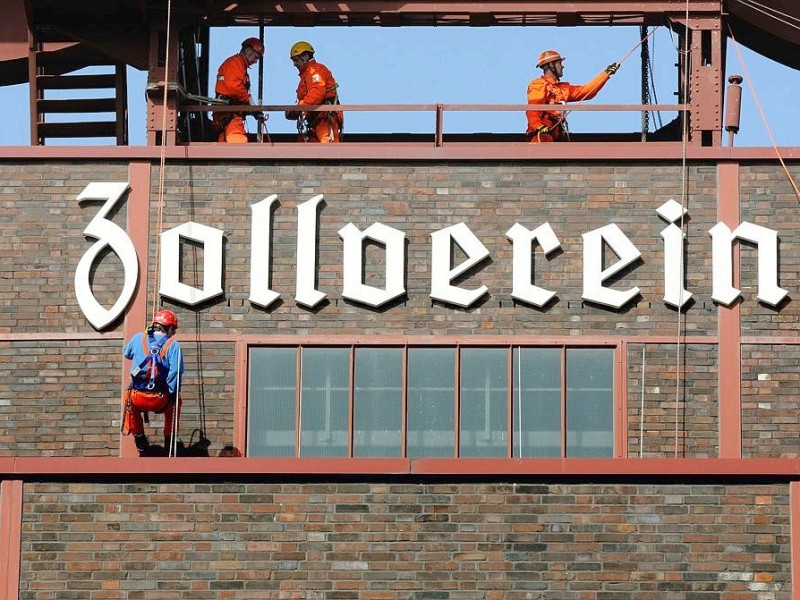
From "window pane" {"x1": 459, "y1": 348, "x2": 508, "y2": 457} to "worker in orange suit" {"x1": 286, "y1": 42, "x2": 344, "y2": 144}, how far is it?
388 cm

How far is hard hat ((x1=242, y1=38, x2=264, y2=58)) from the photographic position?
2794 centimetres

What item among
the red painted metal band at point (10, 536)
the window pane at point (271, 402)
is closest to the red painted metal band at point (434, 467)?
the red painted metal band at point (10, 536)

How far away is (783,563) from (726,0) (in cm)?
778

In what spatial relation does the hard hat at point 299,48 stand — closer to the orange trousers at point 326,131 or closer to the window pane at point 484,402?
the orange trousers at point 326,131

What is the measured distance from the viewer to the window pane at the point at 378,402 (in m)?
24.8

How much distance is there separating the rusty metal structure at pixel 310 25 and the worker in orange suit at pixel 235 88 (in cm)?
45

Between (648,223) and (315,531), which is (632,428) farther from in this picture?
(315,531)

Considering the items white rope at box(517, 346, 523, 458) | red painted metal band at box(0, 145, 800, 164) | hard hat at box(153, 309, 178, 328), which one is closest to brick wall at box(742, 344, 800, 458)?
red painted metal band at box(0, 145, 800, 164)

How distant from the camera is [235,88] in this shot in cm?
2755

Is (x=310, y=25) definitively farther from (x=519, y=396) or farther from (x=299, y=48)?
(x=519, y=396)

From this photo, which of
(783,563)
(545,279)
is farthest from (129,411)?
(783,563)

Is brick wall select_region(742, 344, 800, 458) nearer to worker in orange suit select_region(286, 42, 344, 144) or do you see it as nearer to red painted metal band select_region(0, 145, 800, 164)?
red painted metal band select_region(0, 145, 800, 164)

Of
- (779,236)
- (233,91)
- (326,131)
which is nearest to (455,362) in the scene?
(326,131)

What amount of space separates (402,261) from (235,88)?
3870 mm
